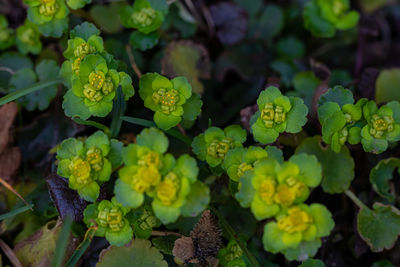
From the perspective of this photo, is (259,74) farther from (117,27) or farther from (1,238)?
(1,238)

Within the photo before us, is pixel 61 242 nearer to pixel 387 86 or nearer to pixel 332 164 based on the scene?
pixel 332 164

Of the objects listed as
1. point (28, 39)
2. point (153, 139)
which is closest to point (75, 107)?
point (153, 139)

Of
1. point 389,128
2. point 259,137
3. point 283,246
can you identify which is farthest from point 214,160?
point 389,128

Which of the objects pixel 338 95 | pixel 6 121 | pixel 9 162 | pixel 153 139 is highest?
pixel 153 139

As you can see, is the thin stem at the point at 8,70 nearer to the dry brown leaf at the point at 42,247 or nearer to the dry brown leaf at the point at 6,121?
the dry brown leaf at the point at 6,121

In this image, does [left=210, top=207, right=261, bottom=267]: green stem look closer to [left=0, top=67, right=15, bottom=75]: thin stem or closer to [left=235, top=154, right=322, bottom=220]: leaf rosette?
[left=235, top=154, right=322, bottom=220]: leaf rosette

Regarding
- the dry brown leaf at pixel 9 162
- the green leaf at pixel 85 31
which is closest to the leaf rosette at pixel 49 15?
the green leaf at pixel 85 31

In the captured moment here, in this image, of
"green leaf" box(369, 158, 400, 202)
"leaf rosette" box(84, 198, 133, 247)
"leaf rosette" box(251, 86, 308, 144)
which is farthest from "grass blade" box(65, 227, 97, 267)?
"green leaf" box(369, 158, 400, 202)
